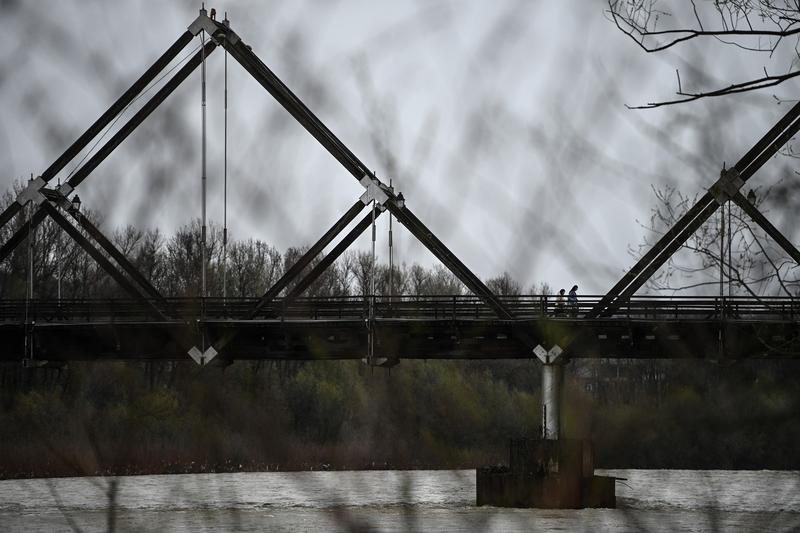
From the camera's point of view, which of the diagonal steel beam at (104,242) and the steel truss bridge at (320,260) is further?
the steel truss bridge at (320,260)

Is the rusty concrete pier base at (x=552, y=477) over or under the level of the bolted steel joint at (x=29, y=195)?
under

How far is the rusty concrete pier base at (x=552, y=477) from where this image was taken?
35.4 m

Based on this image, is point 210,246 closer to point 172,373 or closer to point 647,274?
point 172,373

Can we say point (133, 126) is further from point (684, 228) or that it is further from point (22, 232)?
point (684, 228)

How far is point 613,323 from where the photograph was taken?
43.4 meters

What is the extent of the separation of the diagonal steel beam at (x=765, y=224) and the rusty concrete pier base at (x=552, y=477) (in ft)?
104

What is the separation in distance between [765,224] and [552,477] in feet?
114

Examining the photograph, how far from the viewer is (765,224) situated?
3.32 meters

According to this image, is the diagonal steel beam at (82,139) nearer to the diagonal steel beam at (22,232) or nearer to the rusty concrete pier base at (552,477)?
the diagonal steel beam at (22,232)

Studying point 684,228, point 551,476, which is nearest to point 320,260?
point 684,228

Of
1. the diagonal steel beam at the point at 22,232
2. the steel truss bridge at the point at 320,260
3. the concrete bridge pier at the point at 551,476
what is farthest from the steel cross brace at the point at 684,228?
the concrete bridge pier at the point at 551,476

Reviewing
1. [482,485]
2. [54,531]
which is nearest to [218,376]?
[54,531]

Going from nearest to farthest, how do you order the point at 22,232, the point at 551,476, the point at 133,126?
the point at 133,126, the point at 22,232, the point at 551,476

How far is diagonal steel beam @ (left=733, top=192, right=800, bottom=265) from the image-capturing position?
313 cm
